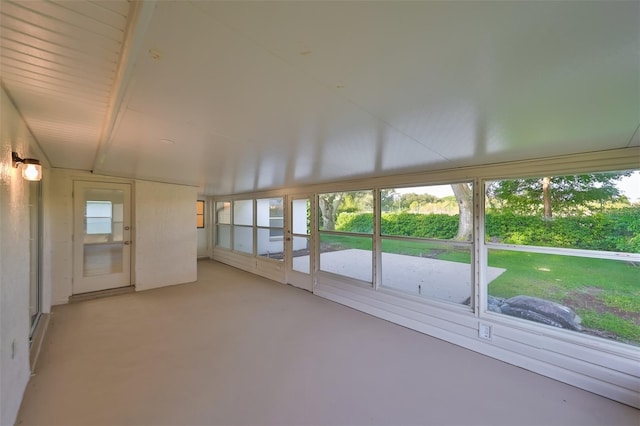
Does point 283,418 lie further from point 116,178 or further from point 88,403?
point 116,178

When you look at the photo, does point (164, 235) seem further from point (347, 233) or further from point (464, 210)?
point (464, 210)

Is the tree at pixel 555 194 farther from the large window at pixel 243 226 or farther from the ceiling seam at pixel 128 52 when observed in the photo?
the large window at pixel 243 226

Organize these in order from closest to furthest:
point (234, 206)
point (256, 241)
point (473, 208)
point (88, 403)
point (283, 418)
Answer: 1. point (283, 418)
2. point (88, 403)
3. point (473, 208)
4. point (256, 241)
5. point (234, 206)

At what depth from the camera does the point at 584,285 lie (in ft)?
7.80

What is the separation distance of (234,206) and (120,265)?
2.94 meters

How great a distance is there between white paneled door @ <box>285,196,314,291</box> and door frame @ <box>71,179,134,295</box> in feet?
9.79

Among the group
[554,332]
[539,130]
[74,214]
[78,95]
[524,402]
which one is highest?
[78,95]

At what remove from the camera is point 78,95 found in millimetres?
1472

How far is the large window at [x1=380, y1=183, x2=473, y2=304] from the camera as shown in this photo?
3.08 m

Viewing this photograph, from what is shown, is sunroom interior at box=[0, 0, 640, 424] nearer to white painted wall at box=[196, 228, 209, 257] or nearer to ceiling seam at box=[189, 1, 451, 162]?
ceiling seam at box=[189, 1, 451, 162]

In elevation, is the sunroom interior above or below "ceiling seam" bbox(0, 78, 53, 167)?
below

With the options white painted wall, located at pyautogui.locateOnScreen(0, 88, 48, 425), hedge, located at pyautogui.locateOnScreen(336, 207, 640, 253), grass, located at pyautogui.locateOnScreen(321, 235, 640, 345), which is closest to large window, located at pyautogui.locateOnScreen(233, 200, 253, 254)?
hedge, located at pyautogui.locateOnScreen(336, 207, 640, 253)

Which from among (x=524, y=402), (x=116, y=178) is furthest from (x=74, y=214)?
(x=524, y=402)

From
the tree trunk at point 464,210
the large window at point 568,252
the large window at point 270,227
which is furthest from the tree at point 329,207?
the large window at point 568,252
